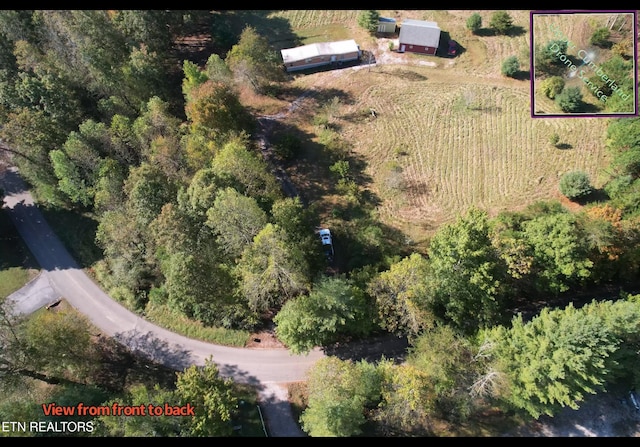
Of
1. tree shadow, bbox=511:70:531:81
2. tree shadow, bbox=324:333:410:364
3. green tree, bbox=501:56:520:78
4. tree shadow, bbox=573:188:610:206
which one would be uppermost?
green tree, bbox=501:56:520:78

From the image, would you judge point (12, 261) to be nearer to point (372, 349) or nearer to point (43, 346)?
point (43, 346)

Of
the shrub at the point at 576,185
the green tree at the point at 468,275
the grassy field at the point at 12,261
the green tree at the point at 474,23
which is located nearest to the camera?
the green tree at the point at 468,275

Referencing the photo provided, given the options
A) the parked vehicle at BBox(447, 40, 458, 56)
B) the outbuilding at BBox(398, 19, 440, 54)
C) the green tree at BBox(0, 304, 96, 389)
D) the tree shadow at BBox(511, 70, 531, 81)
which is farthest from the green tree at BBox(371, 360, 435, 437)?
the parked vehicle at BBox(447, 40, 458, 56)

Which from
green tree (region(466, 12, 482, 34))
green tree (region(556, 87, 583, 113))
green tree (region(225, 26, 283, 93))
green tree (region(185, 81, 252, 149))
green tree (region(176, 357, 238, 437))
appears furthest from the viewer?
green tree (region(466, 12, 482, 34))

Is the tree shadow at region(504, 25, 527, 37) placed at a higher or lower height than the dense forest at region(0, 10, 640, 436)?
higher

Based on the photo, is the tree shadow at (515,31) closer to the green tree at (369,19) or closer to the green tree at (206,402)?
the green tree at (369,19)

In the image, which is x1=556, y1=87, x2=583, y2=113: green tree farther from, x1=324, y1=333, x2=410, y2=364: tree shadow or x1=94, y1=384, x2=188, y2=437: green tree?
x1=94, y1=384, x2=188, y2=437: green tree

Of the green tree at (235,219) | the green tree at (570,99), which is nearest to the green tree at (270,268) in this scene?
the green tree at (235,219)

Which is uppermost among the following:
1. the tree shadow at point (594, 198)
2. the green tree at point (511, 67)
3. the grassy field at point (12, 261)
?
the green tree at point (511, 67)
